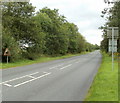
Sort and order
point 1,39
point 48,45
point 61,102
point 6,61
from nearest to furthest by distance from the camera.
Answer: point 61,102
point 1,39
point 6,61
point 48,45

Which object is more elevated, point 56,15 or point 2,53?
point 56,15

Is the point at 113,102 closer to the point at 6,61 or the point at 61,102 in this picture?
the point at 61,102

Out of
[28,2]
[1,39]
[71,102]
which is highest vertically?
[28,2]

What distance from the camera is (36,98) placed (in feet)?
27.6

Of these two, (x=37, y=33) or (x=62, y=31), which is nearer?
(x=37, y=33)

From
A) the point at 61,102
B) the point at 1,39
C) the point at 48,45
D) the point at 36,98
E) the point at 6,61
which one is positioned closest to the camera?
the point at 61,102

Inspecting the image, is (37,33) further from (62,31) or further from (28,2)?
(62,31)

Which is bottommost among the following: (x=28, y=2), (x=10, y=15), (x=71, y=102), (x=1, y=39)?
(x=71, y=102)

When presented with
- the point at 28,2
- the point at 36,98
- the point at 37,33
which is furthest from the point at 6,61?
the point at 36,98

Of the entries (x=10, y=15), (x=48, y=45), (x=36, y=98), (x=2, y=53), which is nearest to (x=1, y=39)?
(x=2, y=53)

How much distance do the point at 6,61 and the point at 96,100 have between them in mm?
23738

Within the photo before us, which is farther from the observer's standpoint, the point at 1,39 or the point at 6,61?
the point at 6,61

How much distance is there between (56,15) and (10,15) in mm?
24909

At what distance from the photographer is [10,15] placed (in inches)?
1458
